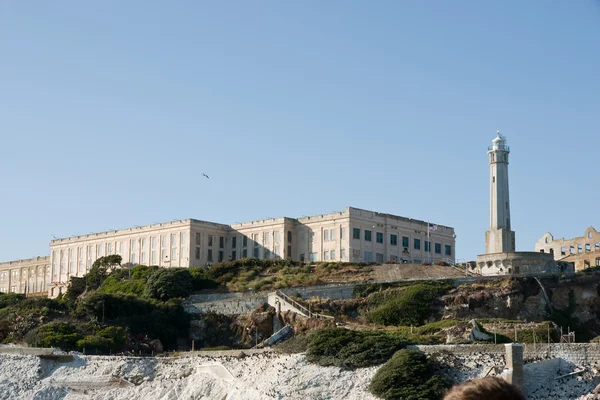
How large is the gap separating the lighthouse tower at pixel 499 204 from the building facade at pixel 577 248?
21.1 meters

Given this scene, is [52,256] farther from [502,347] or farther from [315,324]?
[502,347]

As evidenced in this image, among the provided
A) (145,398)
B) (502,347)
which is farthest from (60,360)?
(502,347)

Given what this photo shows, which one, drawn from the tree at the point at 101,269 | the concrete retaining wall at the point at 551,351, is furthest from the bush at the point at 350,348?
the tree at the point at 101,269

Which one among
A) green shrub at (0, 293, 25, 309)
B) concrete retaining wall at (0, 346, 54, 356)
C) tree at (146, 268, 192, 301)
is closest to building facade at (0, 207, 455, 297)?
tree at (146, 268, 192, 301)

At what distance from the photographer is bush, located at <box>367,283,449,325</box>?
63.9 m

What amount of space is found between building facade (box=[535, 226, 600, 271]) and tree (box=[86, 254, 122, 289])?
132ft

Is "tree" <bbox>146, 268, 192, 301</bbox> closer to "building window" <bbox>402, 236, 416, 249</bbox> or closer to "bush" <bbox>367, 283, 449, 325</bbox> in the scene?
"bush" <bbox>367, 283, 449, 325</bbox>

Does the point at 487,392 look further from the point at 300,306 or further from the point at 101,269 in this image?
the point at 101,269

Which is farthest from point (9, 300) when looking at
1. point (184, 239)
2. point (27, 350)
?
point (27, 350)

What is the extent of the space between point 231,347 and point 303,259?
2820 cm

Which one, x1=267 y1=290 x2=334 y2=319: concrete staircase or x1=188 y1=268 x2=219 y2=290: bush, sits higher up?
x1=188 y1=268 x2=219 y2=290: bush

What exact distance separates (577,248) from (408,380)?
224 ft

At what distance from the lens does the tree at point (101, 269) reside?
91062 mm

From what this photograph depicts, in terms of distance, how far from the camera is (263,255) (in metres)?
94.0
